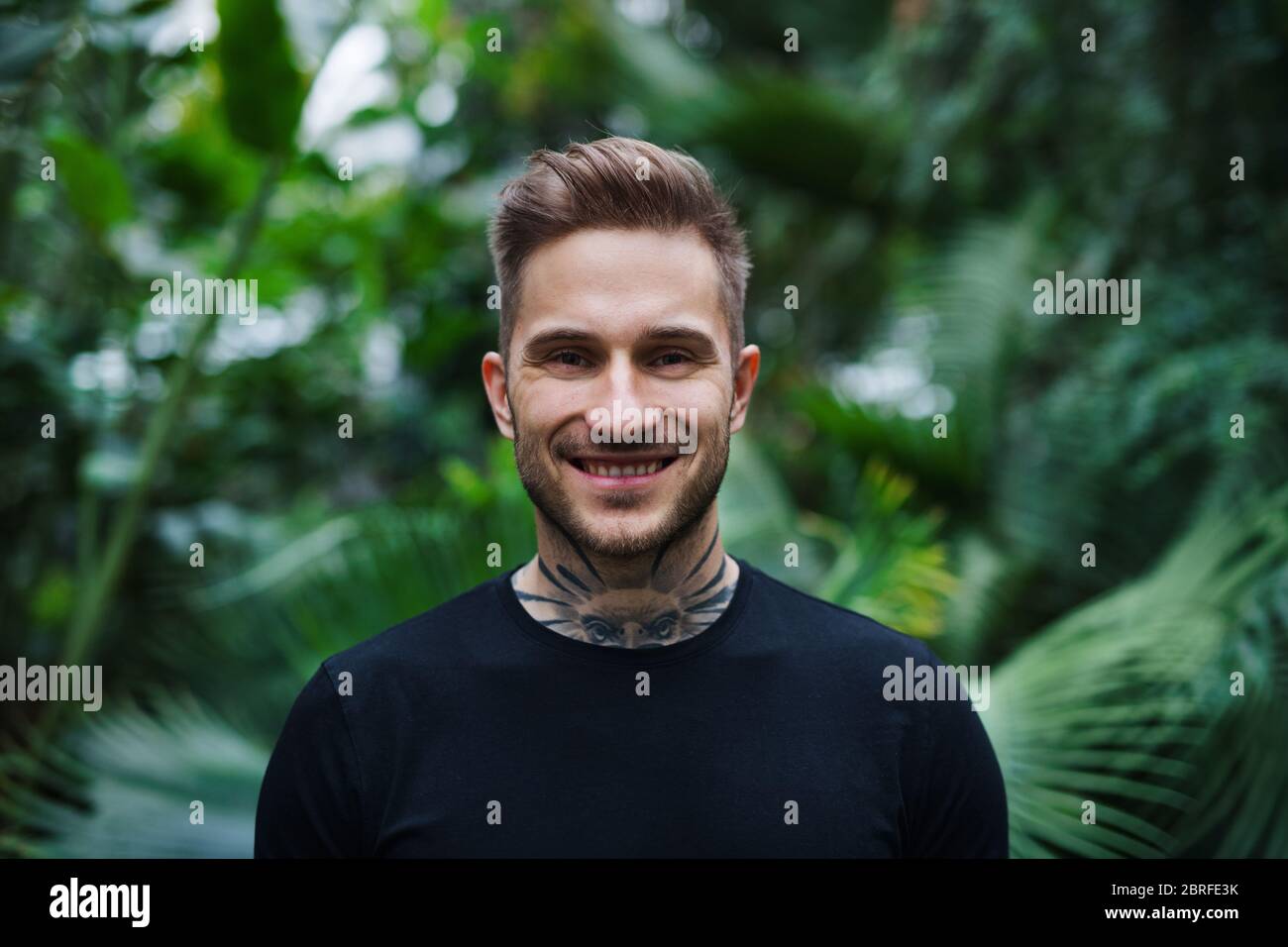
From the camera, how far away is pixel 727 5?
576 cm

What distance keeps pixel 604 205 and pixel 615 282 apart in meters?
0.10

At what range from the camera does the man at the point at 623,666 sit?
4.17 feet

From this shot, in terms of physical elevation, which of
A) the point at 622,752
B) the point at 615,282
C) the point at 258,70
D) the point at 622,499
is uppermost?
the point at 258,70

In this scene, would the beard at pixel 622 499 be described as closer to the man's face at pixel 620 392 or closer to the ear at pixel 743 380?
the man's face at pixel 620 392

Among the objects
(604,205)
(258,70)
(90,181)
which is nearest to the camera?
(604,205)

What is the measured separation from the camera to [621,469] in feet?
4.45

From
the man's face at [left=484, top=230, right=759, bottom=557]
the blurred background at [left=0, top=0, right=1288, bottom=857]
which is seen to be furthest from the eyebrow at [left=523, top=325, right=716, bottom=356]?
the blurred background at [left=0, top=0, right=1288, bottom=857]

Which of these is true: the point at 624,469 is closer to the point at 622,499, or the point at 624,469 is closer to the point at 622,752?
the point at 622,499

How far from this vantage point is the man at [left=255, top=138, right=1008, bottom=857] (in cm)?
127

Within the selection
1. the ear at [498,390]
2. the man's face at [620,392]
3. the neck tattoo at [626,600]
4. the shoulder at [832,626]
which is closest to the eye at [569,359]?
the man's face at [620,392]

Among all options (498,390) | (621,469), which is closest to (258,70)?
(498,390)

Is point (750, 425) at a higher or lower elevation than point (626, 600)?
higher

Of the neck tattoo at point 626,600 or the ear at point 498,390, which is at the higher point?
the ear at point 498,390
